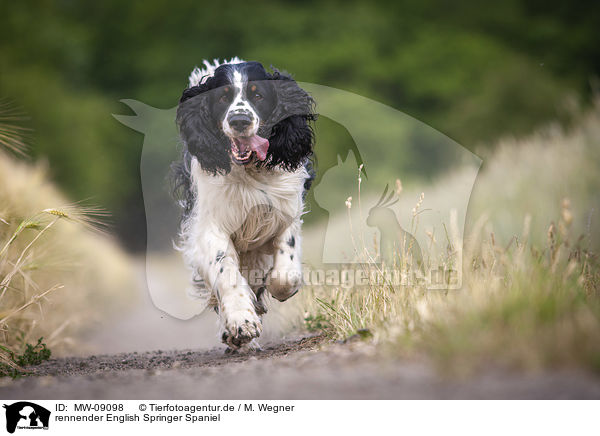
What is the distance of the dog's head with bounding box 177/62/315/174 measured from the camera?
3.34 meters

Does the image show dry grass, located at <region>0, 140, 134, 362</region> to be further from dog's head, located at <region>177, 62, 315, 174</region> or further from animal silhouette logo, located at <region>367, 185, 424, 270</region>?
animal silhouette logo, located at <region>367, 185, 424, 270</region>

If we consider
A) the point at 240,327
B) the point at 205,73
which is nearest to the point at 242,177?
the point at 205,73

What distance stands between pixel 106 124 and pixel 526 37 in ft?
24.6

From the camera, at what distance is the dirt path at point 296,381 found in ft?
6.57

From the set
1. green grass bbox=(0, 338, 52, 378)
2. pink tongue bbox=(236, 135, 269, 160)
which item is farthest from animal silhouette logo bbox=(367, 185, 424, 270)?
green grass bbox=(0, 338, 52, 378)

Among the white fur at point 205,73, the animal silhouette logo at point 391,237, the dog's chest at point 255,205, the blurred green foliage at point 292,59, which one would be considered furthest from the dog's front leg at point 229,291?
the blurred green foliage at point 292,59

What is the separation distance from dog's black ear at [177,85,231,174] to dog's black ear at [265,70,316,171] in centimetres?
27

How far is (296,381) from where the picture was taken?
2.29 metres

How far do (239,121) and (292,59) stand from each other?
30.1 ft

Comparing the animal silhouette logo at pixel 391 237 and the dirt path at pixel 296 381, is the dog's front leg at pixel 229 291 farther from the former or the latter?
the animal silhouette logo at pixel 391 237

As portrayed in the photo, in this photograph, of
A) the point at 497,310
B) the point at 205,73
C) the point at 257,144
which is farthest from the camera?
the point at 205,73
